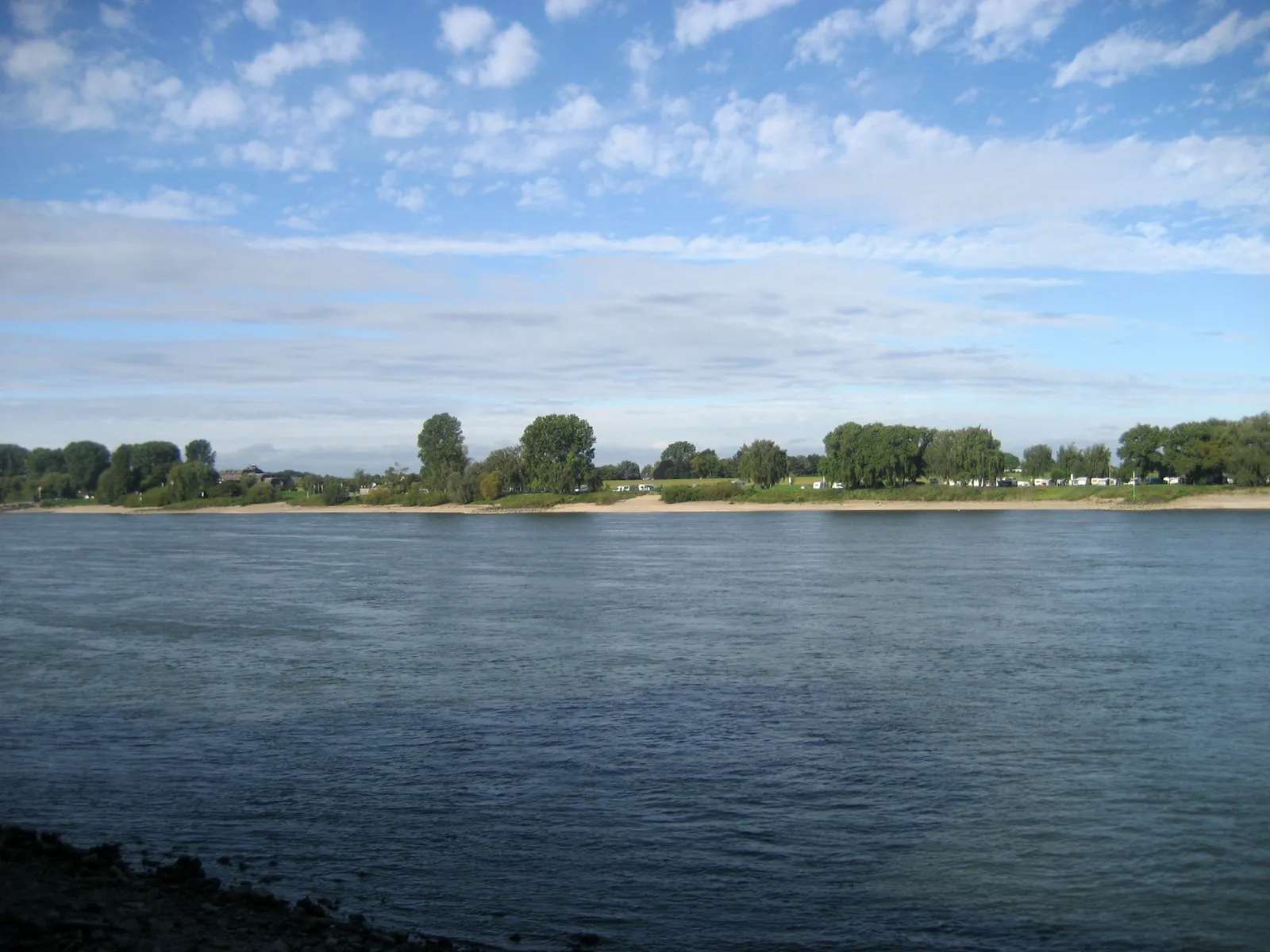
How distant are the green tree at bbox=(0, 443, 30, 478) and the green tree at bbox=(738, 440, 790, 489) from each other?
137112 millimetres

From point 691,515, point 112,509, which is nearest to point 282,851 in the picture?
point 691,515

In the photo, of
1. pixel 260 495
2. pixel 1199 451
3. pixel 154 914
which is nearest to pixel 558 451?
pixel 260 495

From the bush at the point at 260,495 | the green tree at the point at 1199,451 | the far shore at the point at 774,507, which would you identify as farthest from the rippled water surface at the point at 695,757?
the bush at the point at 260,495

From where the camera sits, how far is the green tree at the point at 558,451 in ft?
403

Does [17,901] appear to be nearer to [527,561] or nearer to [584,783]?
[584,783]

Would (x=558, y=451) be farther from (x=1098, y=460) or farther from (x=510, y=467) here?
(x=1098, y=460)

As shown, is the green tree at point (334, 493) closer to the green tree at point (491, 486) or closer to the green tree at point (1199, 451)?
the green tree at point (491, 486)

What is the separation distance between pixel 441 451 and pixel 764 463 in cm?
4179

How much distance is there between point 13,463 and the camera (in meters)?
186

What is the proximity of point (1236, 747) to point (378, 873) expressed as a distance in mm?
12275

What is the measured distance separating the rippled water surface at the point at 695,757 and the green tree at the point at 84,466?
151224mm

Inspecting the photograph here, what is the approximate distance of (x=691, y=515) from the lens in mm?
110062

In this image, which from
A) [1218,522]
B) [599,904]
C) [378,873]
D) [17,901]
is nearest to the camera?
[17,901]

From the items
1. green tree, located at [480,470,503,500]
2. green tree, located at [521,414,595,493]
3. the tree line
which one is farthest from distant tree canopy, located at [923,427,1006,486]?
green tree, located at [480,470,503,500]
